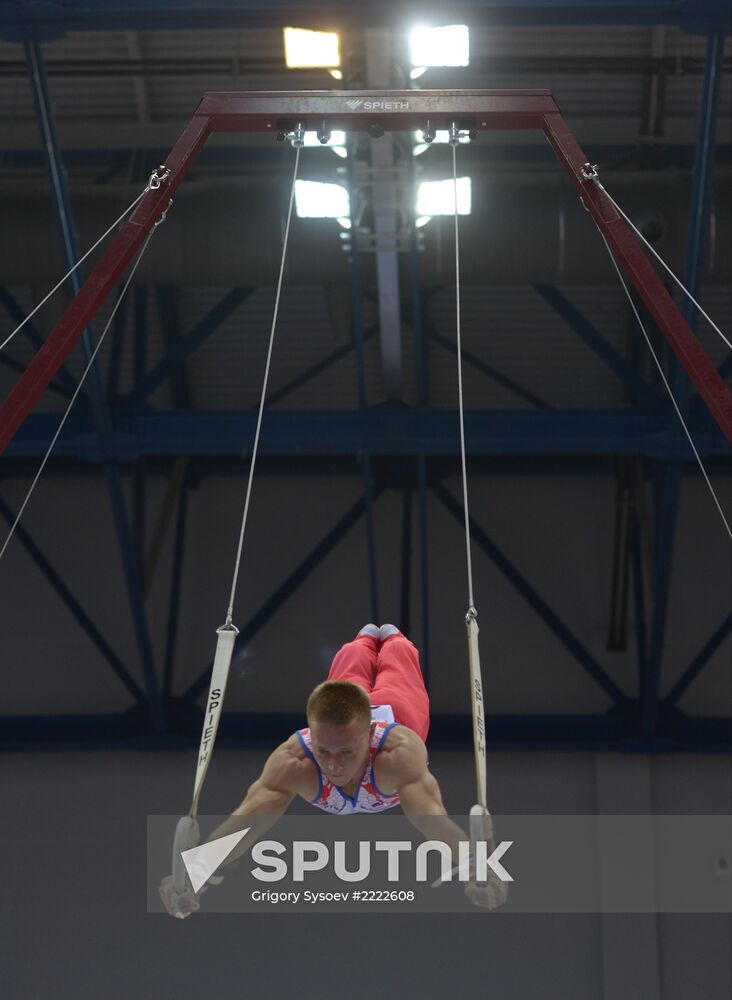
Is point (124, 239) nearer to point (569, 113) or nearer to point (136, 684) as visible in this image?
point (569, 113)

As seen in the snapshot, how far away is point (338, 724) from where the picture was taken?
4613 mm

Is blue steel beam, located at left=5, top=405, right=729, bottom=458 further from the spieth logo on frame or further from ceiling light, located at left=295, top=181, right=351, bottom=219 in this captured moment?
the spieth logo on frame

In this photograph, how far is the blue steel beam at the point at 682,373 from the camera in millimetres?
8445

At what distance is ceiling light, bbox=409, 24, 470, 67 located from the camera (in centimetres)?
866

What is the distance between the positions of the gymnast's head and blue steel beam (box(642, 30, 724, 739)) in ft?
17.7

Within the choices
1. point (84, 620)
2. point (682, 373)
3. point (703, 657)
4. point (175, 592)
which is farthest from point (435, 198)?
point (84, 620)

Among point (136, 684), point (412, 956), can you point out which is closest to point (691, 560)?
point (412, 956)

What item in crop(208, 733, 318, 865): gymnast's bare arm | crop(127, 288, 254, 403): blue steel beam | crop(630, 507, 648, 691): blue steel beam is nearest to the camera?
crop(208, 733, 318, 865): gymnast's bare arm

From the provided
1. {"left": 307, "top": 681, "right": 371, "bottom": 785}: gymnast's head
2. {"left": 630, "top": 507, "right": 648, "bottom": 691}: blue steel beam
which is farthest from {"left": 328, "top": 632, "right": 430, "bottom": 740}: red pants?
{"left": 630, "top": 507, "right": 648, "bottom": 691}: blue steel beam

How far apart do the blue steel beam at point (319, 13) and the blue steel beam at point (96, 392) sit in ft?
0.89

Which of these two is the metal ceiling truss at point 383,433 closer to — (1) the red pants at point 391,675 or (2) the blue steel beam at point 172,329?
(2) the blue steel beam at point 172,329

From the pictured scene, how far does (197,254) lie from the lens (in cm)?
1014

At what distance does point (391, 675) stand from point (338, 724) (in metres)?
1.59

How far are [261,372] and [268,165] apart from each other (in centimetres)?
237
